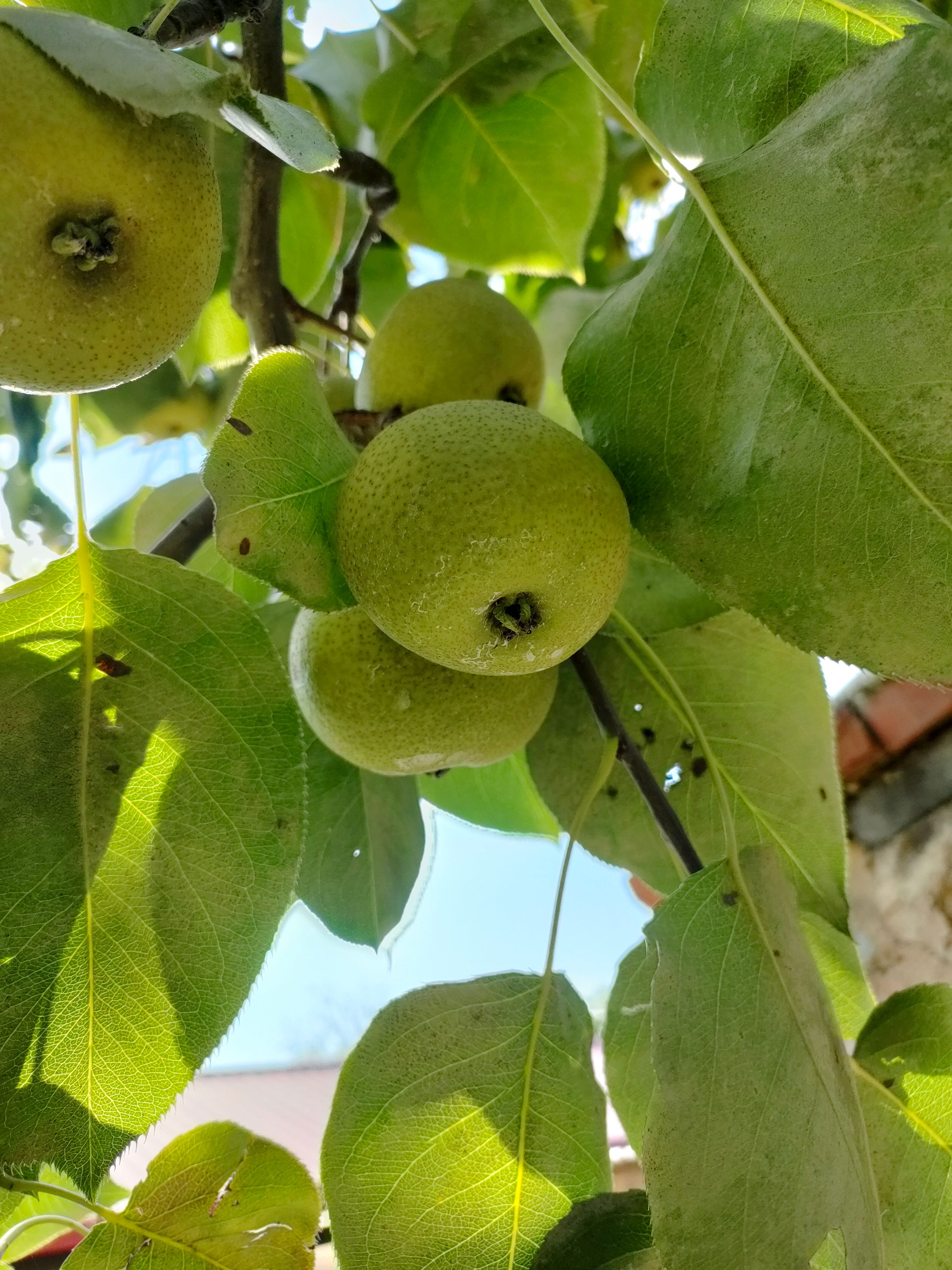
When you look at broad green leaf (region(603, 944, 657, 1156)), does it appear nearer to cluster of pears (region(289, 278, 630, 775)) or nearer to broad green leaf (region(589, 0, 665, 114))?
cluster of pears (region(289, 278, 630, 775))

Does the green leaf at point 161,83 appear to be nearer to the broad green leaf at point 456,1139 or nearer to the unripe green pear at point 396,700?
the unripe green pear at point 396,700

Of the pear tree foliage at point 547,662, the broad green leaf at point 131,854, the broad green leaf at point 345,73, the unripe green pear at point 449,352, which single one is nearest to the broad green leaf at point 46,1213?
the pear tree foliage at point 547,662

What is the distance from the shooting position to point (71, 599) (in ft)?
1.76

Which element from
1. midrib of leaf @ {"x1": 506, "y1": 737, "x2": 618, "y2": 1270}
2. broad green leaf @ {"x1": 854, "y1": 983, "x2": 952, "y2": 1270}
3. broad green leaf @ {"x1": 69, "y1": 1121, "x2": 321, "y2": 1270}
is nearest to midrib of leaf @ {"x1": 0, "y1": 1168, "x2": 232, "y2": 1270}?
broad green leaf @ {"x1": 69, "y1": 1121, "x2": 321, "y2": 1270}

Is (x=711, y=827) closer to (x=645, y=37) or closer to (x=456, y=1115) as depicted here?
(x=456, y=1115)

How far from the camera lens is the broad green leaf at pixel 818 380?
0.37 m

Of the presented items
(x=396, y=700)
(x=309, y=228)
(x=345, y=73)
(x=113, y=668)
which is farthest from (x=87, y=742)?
A: (x=345, y=73)

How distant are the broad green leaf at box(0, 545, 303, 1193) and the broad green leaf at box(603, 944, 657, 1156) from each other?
273 mm

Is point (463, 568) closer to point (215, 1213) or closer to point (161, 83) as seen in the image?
point (161, 83)

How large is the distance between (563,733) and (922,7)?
1.45ft

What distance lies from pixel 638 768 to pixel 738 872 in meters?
0.09

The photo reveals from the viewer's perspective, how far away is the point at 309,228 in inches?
31.8

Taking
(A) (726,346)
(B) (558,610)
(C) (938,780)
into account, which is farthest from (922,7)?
(C) (938,780)

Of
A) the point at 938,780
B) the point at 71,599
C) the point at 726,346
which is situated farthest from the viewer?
the point at 938,780
